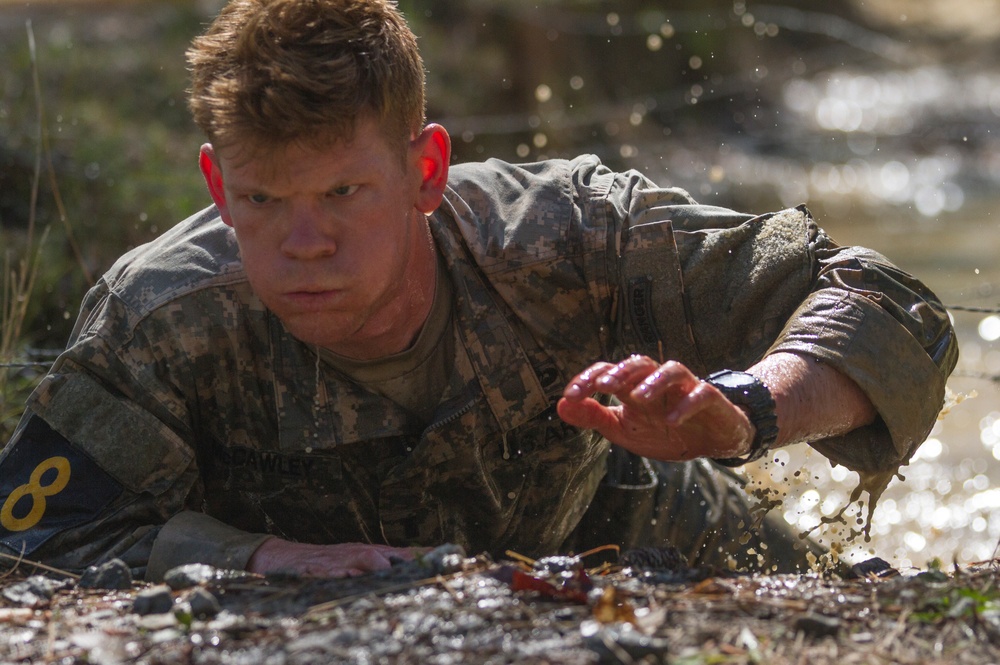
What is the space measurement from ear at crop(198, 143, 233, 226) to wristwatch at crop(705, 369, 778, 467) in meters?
1.38

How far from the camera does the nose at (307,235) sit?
307 cm

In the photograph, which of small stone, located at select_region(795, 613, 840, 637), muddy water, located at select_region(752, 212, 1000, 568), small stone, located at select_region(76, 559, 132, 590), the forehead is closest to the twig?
small stone, located at select_region(76, 559, 132, 590)

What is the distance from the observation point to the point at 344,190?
3.15m

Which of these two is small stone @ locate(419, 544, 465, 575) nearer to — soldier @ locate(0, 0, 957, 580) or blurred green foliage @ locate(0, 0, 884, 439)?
soldier @ locate(0, 0, 957, 580)

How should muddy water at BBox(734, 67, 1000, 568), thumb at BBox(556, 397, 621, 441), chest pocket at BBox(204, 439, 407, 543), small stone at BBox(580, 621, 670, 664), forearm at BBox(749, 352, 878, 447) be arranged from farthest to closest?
muddy water at BBox(734, 67, 1000, 568) → chest pocket at BBox(204, 439, 407, 543) → forearm at BBox(749, 352, 878, 447) → thumb at BBox(556, 397, 621, 441) → small stone at BBox(580, 621, 670, 664)

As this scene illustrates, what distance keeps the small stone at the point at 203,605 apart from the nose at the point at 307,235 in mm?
908

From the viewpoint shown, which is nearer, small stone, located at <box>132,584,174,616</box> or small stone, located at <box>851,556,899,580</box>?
small stone, located at <box>132,584,174,616</box>

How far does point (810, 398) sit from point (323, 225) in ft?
4.24

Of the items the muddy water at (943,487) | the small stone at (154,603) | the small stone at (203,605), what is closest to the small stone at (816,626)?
the small stone at (203,605)

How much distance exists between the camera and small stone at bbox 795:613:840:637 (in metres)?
2.36

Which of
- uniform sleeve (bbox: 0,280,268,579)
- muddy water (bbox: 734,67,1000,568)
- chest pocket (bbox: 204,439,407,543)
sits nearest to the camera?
uniform sleeve (bbox: 0,280,268,579)

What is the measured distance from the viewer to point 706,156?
42.8 ft

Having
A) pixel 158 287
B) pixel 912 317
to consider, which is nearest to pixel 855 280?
pixel 912 317

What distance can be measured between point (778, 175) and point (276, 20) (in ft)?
38.0
